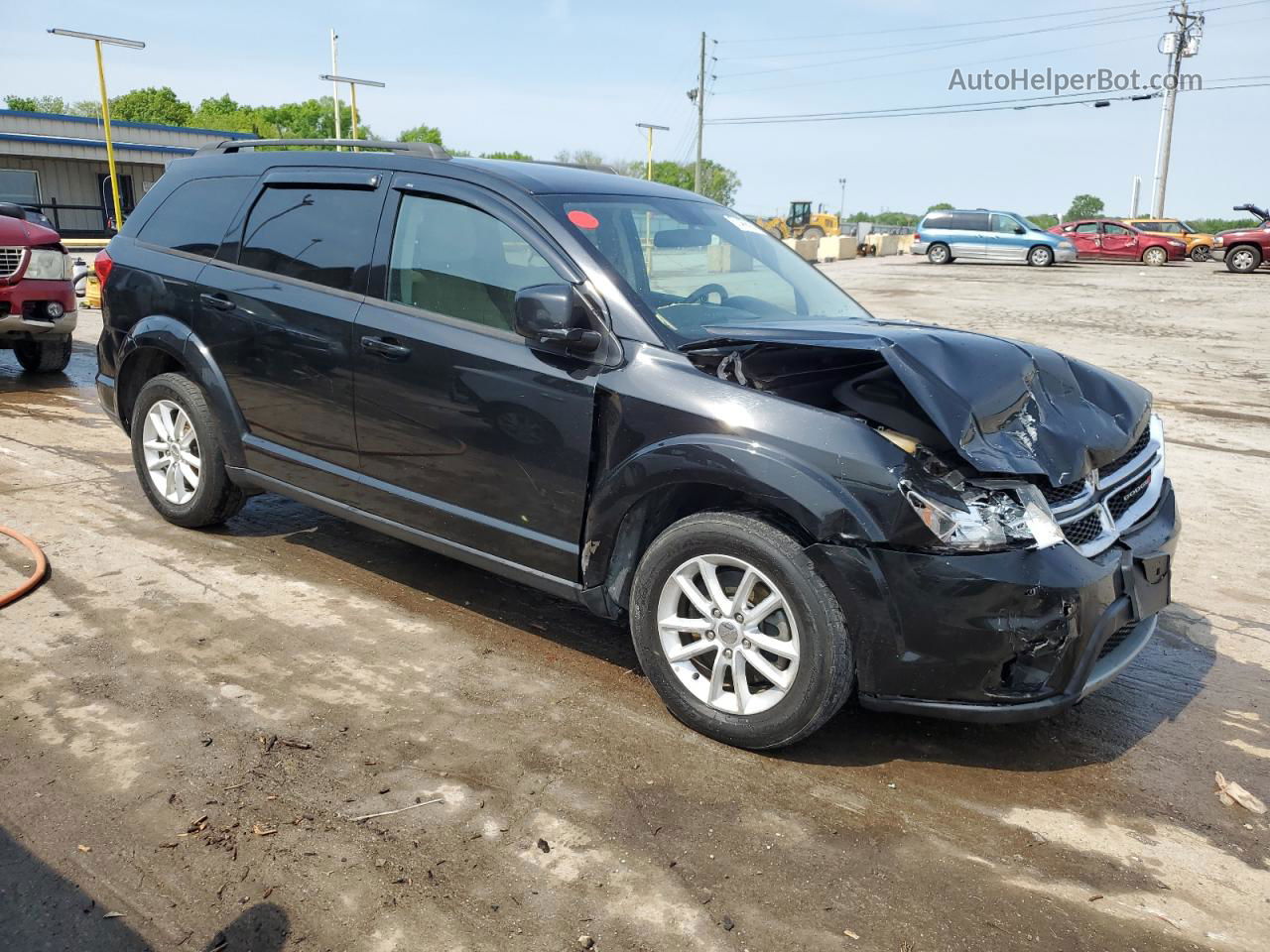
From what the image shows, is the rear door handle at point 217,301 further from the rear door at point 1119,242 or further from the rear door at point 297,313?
the rear door at point 1119,242

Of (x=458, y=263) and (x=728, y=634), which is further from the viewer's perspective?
(x=458, y=263)

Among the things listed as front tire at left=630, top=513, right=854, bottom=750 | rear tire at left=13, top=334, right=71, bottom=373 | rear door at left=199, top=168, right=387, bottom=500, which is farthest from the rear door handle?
rear tire at left=13, top=334, right=71, bottom=373

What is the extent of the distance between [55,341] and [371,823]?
29.1ft

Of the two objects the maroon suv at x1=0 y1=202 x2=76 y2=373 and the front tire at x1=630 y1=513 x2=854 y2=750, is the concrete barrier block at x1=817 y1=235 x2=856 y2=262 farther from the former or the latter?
the front tire at x1=630 y1=513 x2=854 y2=750

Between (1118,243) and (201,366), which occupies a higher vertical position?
(1118,243)

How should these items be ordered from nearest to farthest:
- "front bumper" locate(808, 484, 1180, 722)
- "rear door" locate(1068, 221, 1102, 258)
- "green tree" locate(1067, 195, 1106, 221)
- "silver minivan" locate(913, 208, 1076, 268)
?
"front bumper" locate(808, 484, 1180, 722) → "silver minivan" locate(913, 208, 1076, 268) → "rear door" locate(1068, 221, 1102, 258) → "green tree" locate(1067, 195, 1106, 221)

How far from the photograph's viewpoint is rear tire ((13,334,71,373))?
33.5 feet

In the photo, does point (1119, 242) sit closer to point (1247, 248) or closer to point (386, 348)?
point (1247, 248)

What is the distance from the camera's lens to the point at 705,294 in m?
4.23

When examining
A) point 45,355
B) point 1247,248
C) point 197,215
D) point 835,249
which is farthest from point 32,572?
point 835,249

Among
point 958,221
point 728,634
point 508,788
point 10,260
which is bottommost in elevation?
point 508,788

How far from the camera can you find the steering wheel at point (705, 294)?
4141mm

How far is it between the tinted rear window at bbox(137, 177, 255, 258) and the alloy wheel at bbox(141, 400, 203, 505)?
2.70ft

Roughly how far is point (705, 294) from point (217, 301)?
95.1 inches
